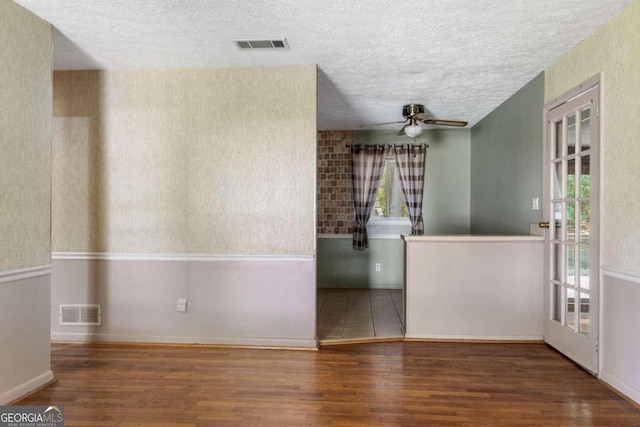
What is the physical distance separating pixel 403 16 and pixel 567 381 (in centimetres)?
269

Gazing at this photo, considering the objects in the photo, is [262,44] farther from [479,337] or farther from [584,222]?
[479,337]

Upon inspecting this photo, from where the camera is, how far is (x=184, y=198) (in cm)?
320

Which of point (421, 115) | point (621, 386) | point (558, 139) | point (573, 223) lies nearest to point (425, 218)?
point (421, 115)

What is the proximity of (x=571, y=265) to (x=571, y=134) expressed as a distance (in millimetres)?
1038

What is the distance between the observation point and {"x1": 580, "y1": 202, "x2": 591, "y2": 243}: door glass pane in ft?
8.79

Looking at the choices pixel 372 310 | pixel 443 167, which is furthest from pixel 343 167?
pixel 372 310

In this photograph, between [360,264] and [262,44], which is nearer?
[262,44]

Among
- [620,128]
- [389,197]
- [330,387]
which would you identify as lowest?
[330,387]

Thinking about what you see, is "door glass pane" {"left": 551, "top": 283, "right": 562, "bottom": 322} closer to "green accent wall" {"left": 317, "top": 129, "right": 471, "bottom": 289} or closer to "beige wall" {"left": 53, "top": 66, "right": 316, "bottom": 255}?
"beige wall" {"left": 53, "top": 66, "right": 316, "bottom": 255}

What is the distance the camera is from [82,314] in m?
3.21

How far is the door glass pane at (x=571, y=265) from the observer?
112 inches

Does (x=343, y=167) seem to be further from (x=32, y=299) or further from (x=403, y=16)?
(x=32, y=299)

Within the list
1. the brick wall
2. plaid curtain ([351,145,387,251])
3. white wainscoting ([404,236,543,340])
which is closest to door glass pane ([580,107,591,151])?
white wainscoting ([404,236,543,340])

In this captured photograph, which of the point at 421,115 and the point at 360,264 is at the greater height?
the point at 421,115
